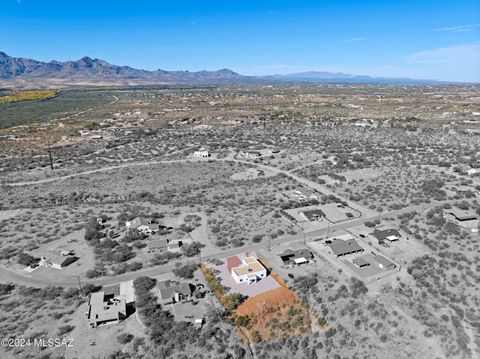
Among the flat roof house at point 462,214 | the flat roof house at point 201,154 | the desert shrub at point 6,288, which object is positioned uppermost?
the flat roof house at point 462,214

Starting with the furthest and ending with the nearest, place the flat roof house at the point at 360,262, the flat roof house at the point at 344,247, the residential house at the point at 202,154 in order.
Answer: the residential house at the point at 202,154 → the flat roof house at the point at 344,247 → the flat roof house at the point at 360,262

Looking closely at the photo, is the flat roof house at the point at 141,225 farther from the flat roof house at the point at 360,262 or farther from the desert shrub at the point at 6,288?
the flat roof house at the point at 360,262

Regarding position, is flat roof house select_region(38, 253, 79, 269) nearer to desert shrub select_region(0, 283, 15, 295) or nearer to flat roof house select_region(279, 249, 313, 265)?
desert shrub select_region(0, 283, 15, 295)

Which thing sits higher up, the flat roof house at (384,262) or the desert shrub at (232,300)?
the flat roof house at (384,262)

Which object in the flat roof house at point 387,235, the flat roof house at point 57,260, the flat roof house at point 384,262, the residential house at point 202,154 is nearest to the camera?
the flat roof house at point 384,262

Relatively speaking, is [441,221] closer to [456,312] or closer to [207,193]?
[456,312]

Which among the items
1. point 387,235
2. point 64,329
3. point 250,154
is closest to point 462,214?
point 387,235

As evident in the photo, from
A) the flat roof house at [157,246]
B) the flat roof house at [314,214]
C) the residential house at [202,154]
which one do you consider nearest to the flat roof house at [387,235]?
the flat roof house at [314,214]
